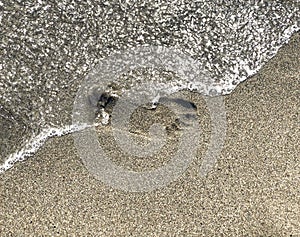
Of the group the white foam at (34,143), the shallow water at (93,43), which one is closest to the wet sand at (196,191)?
the white foam at (34,143)

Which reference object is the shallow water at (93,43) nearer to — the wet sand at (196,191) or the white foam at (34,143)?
the white foam at (34,143)

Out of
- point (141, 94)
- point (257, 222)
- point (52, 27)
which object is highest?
point (52, 27)

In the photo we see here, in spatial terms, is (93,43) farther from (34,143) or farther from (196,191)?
(196,191)

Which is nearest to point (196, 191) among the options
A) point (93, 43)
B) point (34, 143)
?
point (34, 143)

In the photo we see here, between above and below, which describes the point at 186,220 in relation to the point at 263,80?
below

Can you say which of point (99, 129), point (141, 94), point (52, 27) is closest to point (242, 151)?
point (141, 94)

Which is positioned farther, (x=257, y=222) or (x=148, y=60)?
(x=148, y=60)

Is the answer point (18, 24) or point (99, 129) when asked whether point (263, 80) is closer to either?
point (99, 129)
